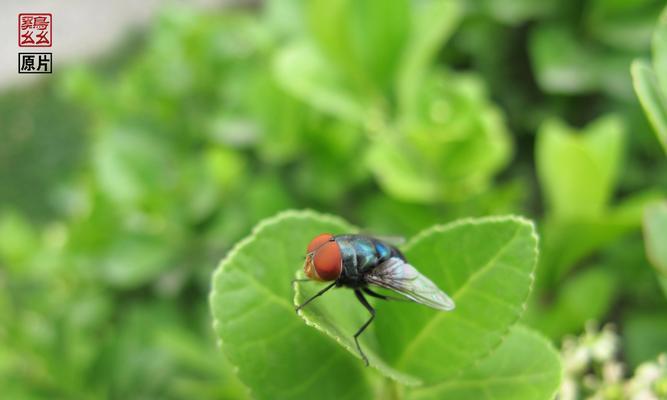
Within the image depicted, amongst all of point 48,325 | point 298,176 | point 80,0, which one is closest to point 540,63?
point 298,176

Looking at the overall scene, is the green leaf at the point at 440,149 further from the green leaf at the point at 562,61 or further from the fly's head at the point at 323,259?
the fly's head at the point at 323,259

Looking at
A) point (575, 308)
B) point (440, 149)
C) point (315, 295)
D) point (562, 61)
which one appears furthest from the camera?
Result: point (562, 61)

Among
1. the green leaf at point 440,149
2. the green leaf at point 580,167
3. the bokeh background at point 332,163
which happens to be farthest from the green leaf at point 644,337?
the green leaf at point 440,149

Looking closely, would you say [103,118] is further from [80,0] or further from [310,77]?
[80,0]

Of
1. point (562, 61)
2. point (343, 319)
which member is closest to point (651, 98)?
point (343, 319)

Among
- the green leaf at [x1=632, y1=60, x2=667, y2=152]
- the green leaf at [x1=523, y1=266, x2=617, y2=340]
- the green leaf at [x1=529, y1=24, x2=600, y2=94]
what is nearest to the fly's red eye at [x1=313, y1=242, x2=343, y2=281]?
the green leaf at [x1=632, y1=60, x2=667, y2=152]

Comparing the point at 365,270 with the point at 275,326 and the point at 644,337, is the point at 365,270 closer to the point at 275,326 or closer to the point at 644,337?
the point at 275,326

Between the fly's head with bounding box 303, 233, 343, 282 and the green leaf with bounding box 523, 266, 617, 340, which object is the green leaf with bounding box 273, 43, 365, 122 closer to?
the green leaf with bounding box 523, 266, 617, 340
